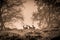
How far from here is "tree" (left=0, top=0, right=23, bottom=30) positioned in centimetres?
186

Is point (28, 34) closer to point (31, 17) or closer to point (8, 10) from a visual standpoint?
point (31, 17)

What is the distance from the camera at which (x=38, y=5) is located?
1.94m

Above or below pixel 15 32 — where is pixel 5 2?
above

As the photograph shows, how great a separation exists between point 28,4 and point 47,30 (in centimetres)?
35

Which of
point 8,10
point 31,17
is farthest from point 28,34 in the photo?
point 8,10

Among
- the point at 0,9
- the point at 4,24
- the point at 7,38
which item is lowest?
the point at 7,38

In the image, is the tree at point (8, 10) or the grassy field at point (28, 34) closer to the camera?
the grassy field at point (28, 34)

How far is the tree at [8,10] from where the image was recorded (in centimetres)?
186

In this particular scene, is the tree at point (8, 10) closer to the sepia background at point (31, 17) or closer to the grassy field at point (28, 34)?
the sepia background at point (31, 17)

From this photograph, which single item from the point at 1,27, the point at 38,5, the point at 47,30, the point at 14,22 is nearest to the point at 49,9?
the point at 38,5

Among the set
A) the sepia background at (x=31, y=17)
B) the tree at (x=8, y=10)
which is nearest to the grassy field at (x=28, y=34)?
the sepia background at (x=31, y=17)

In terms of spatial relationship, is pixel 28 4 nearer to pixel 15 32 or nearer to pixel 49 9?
pixel 49 9

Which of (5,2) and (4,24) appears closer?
(4,24)

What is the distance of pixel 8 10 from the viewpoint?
6.26ft
